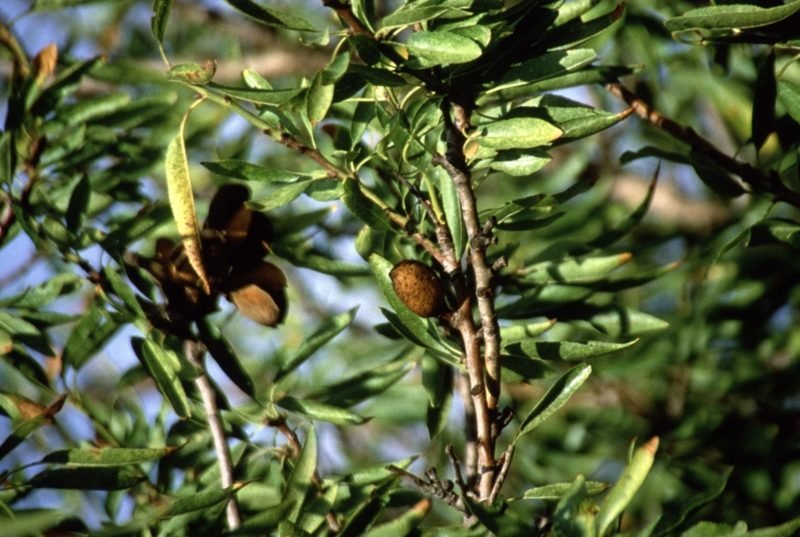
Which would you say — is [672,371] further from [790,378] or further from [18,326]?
[18,326]

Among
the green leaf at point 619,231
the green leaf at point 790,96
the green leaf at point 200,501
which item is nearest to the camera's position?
the green leaf at point 200,501

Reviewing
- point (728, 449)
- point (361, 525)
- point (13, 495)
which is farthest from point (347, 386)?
point (728, 449)

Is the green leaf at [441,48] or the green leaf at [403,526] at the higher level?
the green leaf at [441,48]

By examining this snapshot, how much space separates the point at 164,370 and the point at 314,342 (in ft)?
0.48

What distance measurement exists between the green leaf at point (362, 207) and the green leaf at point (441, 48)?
125 millimetres

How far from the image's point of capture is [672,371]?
143 centimetres

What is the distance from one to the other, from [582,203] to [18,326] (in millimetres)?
820

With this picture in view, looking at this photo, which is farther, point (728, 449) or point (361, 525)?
point (728, 449)

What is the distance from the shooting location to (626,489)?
2.23 ft

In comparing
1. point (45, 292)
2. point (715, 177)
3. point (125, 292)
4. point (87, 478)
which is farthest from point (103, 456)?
point (715, 177)

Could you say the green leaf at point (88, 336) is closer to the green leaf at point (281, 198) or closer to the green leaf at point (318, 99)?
the green leaf at point (281, 198)

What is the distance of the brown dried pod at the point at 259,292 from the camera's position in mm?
896

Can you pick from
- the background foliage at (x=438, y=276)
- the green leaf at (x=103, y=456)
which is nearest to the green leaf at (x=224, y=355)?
the background foliage at (x=438, y=276)

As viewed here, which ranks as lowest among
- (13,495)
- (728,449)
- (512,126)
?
(728,449)
